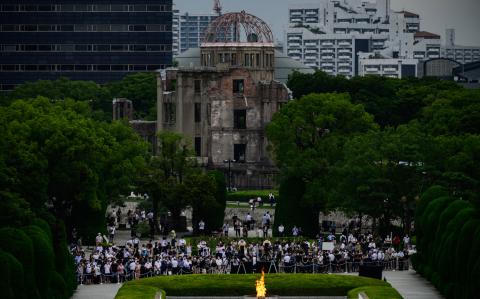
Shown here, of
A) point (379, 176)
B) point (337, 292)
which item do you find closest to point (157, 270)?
point (337, 292)

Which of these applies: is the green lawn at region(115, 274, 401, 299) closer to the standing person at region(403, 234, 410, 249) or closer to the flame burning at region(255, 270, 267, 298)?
the flame burning at region(255, 270, 267, 298)

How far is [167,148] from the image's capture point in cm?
14012

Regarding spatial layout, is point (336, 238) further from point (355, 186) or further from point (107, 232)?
point (107, 232)

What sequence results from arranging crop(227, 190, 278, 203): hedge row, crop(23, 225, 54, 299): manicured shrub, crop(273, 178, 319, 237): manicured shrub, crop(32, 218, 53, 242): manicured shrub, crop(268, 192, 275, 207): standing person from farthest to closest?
crop(227, 190, 278, 203): hedge row
crop(268, 192, 275, 207): standing person
crop(273, 178, 319, 237): manicured shrub
crop(32, 218, 53, 242): manicured shrub
crop(23, 225, 54, 299): manicured shrub

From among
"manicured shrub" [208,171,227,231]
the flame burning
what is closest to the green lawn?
the flame burning

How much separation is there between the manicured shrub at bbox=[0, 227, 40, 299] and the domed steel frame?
316 ft

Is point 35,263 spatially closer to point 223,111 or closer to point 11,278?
point 11,278

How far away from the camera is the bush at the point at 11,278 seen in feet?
267

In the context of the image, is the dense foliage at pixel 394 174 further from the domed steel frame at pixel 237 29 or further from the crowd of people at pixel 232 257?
the domed steel frame at pixel 237 29

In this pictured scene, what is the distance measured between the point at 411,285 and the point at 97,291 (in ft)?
47.7

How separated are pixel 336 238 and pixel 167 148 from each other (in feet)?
49.4

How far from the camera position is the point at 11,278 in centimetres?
8281

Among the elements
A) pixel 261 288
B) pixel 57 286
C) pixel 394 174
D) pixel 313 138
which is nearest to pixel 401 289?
pixel 261 288

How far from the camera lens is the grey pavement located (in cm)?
9806
